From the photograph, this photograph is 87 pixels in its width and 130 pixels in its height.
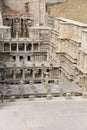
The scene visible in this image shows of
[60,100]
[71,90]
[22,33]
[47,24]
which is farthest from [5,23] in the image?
[60,100]

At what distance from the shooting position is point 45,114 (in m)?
23.7

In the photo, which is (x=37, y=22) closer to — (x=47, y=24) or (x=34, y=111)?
(x=47, y=24)

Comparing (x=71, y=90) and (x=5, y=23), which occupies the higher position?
(x=5, y=23)

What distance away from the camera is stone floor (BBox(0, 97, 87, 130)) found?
70.9ft

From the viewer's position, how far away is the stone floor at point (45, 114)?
21.6 metres

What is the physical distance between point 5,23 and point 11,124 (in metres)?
38.8

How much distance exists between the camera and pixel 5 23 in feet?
193

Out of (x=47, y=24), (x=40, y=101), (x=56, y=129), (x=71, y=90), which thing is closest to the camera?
(x=56, y=129)

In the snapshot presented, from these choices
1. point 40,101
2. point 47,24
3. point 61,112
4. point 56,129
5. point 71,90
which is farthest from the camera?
point 47,24

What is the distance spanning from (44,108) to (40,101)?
1.64m

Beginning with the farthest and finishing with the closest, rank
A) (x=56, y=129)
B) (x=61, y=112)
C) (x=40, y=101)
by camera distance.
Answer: (x=40, y=101) < (x=61, y=112) < (x=56, y=129)

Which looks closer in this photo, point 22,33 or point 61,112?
point 61,112

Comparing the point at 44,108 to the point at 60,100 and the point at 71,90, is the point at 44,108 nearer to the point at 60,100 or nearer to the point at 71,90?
the point at 60,100

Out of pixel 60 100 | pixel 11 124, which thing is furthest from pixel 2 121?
pixel 60 100
